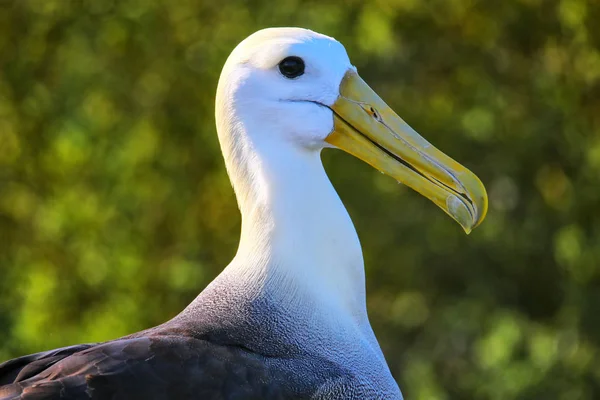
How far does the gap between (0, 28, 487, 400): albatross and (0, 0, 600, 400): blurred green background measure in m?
5.61

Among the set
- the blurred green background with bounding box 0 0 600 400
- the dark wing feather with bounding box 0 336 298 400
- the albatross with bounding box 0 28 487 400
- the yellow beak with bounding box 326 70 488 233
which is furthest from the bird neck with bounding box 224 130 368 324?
the blurred green background with bounding box 0 0 600 400

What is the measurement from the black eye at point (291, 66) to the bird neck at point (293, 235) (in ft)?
0.75

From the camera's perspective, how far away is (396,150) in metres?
4.89

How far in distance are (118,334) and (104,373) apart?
6.38 m

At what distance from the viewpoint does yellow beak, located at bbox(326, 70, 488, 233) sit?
4.80 meters

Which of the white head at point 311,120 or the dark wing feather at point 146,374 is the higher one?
the white head at point 311,120

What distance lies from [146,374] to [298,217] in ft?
3.03

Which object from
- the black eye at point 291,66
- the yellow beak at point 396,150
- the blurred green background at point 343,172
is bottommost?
the yellow beak at point 396,150

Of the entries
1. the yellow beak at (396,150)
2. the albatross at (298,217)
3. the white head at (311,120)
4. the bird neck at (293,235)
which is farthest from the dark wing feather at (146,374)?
the yellow beak at (396,150)

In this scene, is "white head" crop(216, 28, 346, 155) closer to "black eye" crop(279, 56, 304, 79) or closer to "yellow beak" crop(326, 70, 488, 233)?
"black eye" crop(279, 56, 304, 79)

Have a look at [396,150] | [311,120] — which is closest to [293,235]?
[311,120]

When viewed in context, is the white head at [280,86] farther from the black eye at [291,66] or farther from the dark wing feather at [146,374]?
the dark wing feather at [146,374]

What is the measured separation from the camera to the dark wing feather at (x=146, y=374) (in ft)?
13.2

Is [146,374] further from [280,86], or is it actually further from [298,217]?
[280,86]
